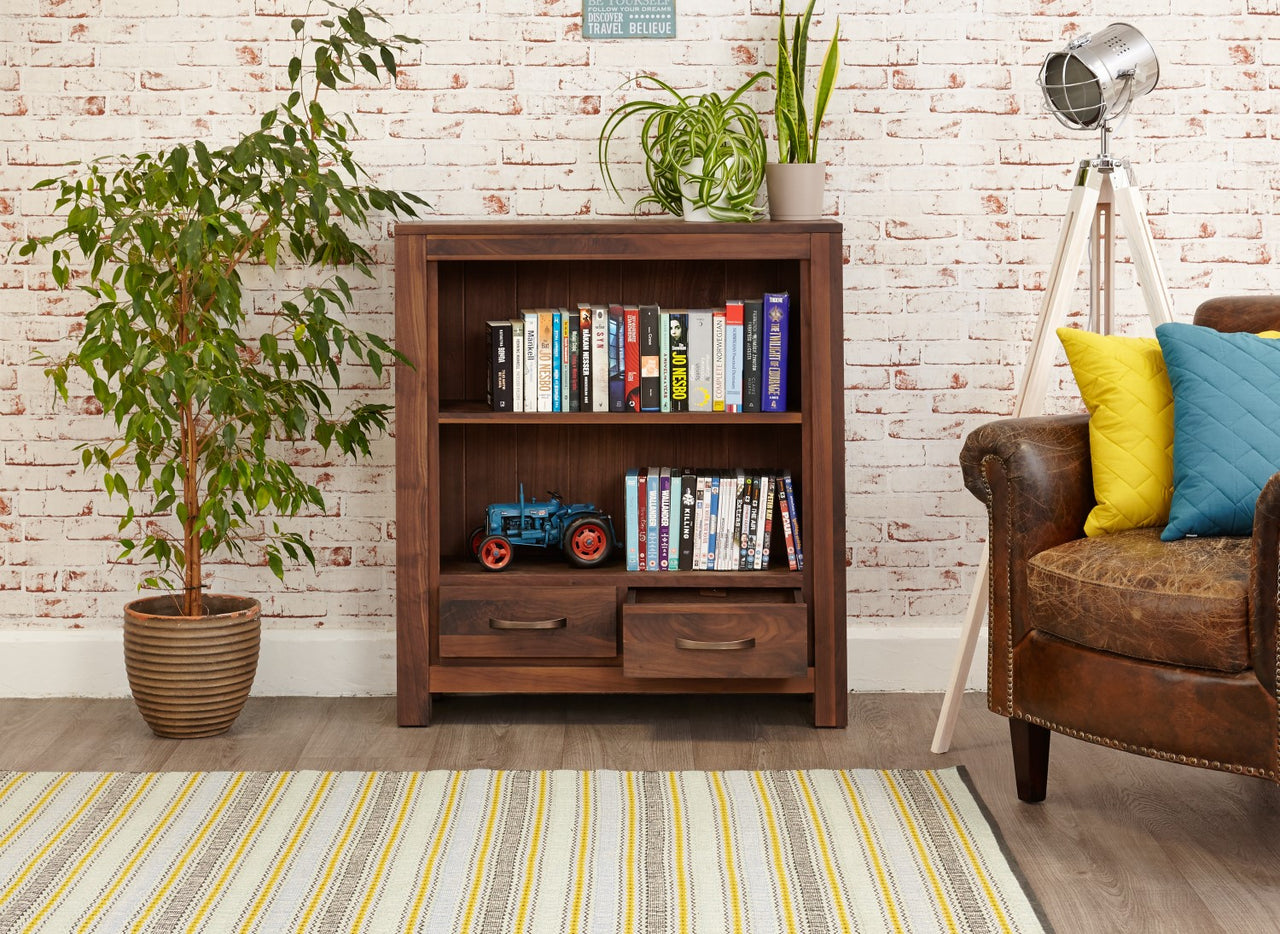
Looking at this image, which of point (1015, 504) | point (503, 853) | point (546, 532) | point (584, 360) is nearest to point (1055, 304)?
point (1015, 504)

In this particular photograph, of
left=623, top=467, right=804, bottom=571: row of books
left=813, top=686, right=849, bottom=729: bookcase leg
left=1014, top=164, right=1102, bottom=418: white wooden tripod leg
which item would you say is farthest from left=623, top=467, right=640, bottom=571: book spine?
left=1014, top=164, right=1102, bottom=418: white wooden tripod leg

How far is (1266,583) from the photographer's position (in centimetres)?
177

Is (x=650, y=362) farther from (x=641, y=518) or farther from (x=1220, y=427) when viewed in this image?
(x=1220, y=427)

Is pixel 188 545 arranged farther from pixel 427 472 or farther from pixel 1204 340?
pixel 1204 340

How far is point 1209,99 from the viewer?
9.44 ft

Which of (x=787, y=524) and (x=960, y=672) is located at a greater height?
(x=787, y=524)

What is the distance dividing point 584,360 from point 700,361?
25 centimetres

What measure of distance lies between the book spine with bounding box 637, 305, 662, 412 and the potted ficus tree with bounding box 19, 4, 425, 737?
0.53 metres

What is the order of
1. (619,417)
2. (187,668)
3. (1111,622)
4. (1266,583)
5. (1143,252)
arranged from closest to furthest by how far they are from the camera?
(1266,583) → (1111,622) → (1143,252) → (187,668) → (619,417)

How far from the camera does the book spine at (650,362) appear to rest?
8.77 ft

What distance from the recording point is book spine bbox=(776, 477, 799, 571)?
2715 millimetres

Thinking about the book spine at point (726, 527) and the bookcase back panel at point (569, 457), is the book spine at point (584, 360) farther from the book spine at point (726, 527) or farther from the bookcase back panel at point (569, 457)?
the book spine at point (726, 527)

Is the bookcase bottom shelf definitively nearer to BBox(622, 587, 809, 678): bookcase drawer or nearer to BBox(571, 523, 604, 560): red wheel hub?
BBox(622, 587, 809, 678): bookcase drawer

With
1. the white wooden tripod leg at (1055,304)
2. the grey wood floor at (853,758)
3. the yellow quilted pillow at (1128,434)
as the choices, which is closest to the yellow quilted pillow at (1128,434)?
the yellow quilted pillow at (1128,434)
